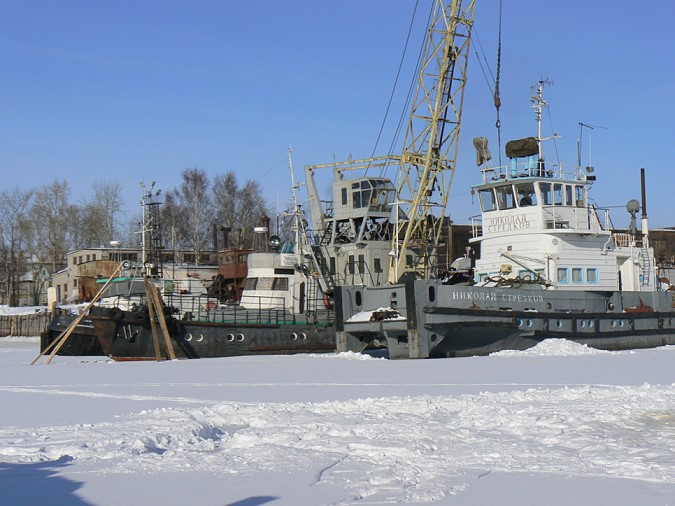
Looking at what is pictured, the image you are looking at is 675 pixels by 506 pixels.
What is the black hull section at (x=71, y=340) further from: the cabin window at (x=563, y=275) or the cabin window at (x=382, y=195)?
the cabin window at (x=563, y=275)

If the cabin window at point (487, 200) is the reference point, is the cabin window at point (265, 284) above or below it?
Result: below

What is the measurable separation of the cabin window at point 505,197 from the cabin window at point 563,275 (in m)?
2.60

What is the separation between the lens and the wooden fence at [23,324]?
1925 inches

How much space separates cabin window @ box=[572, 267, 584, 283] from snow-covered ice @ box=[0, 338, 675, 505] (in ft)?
32.1

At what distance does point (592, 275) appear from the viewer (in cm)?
2616

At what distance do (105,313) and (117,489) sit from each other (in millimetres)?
19167

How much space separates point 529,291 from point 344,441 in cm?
1615

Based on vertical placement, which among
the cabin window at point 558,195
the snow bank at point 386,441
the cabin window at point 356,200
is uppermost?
the cabin window at point 356,200

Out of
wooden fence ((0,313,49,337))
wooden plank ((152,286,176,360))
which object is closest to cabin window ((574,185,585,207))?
wooden plank ((152,286,176,360))

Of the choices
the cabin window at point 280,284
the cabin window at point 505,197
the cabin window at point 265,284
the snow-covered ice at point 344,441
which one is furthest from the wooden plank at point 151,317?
the cabin window at point 505,197

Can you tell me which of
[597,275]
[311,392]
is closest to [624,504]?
[311,392]

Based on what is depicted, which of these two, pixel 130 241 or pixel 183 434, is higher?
pixel 130 241

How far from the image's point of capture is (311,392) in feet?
45.4

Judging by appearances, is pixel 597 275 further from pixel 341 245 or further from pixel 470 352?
pixel 341 245
